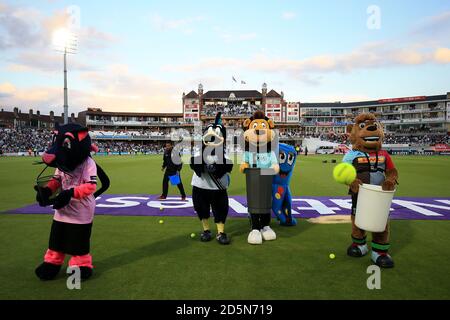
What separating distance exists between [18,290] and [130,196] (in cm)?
695

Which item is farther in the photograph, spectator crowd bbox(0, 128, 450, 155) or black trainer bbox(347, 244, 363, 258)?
spectator crowd bbox(0, 128, 450, 155)

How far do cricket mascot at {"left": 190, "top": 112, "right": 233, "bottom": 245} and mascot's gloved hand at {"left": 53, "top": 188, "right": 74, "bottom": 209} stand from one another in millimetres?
2297

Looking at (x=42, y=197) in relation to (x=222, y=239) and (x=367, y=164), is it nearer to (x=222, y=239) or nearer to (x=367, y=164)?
(x=222, y=239)

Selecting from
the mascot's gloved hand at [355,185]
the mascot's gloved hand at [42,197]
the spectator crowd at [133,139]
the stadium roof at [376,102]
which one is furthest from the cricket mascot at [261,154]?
the stadium roof at [376,102]

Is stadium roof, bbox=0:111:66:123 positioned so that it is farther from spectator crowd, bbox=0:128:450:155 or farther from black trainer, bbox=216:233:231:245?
black trainer, bbox=216:233:231:245

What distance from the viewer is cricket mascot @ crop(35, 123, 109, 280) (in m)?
3.99

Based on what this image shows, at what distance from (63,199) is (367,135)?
14.9 feet

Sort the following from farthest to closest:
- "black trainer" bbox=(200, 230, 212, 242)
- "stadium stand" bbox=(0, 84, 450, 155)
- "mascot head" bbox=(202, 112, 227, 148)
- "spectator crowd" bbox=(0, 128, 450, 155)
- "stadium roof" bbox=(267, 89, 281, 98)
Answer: "stadium roof" bbox=(267, 89, 281, 98), "stadium stand" bbox=(0, 84, 450, 155), "spectator crowd" bbox=(0, 128, 450, 155), "mascot head" bbox=(202, 112, 227, 148), "black trainer" bbox=(200, 230, 212, 242)

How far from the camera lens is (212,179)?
574 centimetres

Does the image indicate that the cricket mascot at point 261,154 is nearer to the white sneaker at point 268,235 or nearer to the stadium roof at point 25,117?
the white sneaker at point 268,235

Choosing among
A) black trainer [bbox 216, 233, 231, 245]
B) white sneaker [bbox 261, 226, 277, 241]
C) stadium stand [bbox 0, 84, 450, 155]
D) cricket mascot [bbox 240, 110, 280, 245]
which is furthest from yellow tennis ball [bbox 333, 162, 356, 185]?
stadium stand [bbox 0, 84, 450, 155]

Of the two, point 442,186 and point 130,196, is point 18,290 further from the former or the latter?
point 442,186

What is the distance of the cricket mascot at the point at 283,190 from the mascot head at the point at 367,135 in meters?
1.78

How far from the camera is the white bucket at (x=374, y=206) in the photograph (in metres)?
4.23
